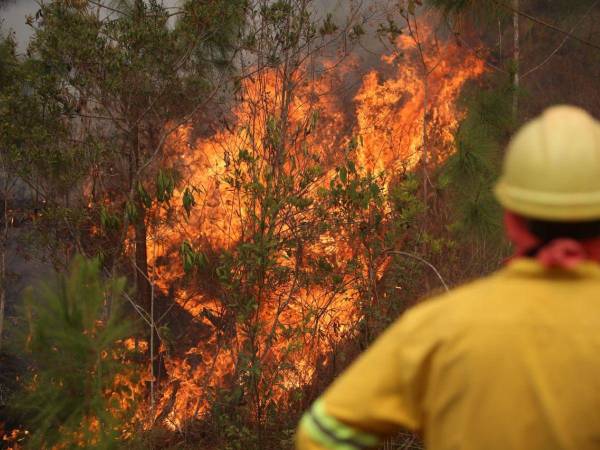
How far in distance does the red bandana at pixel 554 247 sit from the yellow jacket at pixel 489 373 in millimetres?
21

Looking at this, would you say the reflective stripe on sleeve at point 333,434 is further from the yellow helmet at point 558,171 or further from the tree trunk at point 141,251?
A: the tree trunk at point 141,251

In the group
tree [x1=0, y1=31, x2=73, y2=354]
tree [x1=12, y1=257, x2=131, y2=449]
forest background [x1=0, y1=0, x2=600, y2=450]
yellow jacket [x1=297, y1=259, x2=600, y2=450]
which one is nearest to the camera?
yellow jacket [x1=297, y1=259, x2=600, y2=450]

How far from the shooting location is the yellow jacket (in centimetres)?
93

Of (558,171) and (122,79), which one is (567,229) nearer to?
(558,171)

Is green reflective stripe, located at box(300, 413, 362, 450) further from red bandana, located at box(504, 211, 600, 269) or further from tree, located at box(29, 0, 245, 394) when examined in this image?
tree, located at box(29, 0, 245, 394)

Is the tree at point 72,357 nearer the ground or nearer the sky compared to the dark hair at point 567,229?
nearer the ground

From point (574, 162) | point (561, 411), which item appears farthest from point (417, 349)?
point (574, 162)

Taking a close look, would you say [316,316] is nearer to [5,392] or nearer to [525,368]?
[525,368]

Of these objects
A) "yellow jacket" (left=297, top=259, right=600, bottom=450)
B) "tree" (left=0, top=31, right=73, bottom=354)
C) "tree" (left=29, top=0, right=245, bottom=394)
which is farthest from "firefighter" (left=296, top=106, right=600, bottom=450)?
"tree" (left=0, top=31, right=73, bottom=354)

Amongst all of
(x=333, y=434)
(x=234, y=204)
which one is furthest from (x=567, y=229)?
(x=234, y=204)

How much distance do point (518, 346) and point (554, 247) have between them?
14 centimetres

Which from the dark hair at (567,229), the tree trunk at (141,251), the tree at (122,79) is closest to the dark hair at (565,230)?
the dark hair at (567,229)

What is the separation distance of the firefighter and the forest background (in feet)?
3.25

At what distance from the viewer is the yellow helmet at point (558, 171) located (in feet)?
3.16
